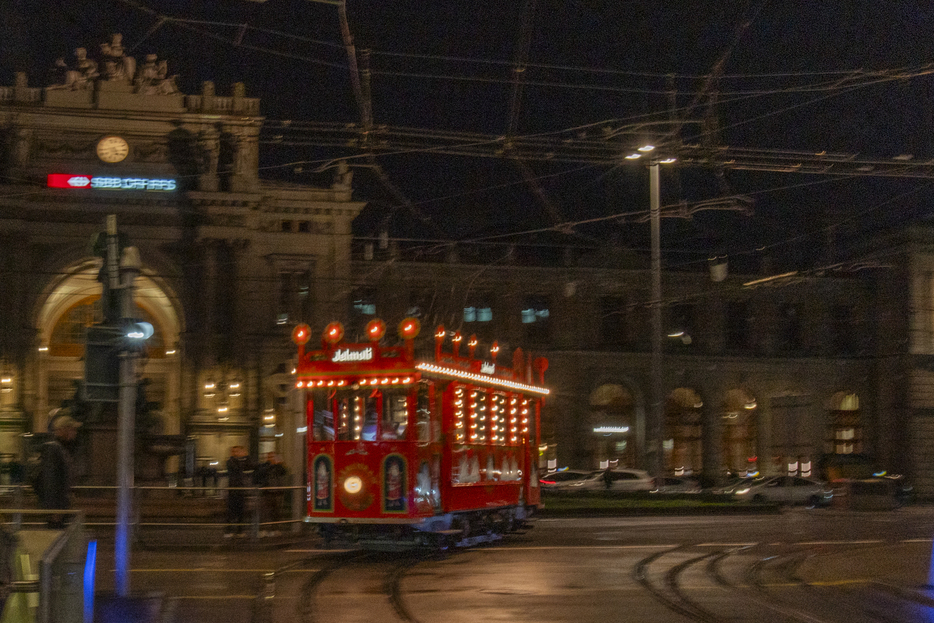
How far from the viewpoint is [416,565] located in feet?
57.0

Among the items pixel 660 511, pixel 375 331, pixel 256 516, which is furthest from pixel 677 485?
pixel 375 331

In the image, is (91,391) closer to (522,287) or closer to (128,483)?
(128,483)

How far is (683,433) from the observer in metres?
58.3

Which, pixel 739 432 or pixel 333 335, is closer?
pixel 333 335

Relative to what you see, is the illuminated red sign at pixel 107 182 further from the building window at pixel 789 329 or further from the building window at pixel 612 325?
the building window at pixel 789 329

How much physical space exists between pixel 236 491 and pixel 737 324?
4159 centimetres

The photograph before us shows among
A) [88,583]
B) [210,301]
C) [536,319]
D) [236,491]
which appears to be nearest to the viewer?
[88,583]

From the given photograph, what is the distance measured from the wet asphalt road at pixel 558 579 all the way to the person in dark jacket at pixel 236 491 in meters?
0.60

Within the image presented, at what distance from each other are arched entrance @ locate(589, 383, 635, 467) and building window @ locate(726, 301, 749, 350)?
6465 mm

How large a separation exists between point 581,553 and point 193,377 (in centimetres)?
2944

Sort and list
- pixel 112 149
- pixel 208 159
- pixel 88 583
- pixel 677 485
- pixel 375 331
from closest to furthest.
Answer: pixel 88 583, pixel 375 331, pixel 112 149, pixel 208 159, pixel 677 485

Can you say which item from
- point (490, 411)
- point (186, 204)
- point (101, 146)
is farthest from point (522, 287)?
point (490, 411)

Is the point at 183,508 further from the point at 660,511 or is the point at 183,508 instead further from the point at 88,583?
the point at 88,583

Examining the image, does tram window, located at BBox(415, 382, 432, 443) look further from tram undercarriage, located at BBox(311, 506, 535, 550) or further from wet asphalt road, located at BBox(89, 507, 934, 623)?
wet asphalt road, located at BBox(89, 507, 934, 623)
